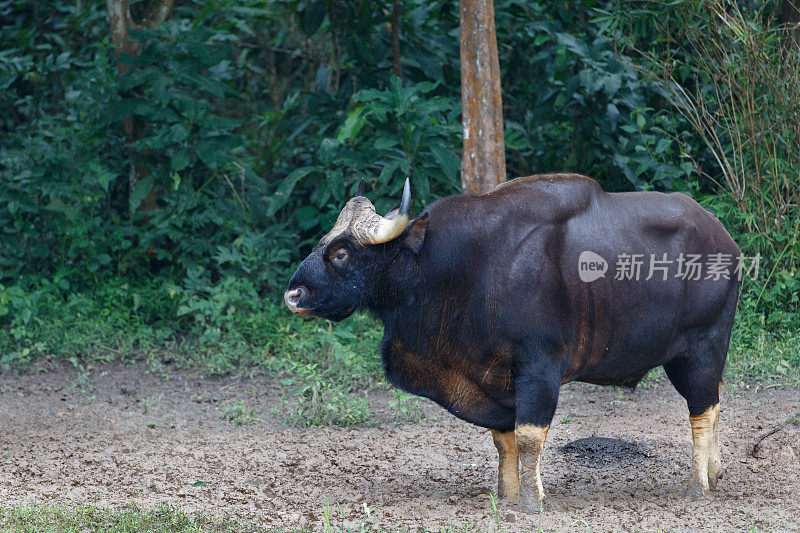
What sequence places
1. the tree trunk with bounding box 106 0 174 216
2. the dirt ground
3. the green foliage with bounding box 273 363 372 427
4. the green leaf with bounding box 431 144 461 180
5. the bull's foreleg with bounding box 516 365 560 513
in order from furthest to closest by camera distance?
the tree trunk with bounding box 106 0 174 216 → the green leaf with bounding box 431 144 461 180 → the green foliage with bounding box 273 363 372 427 → the dirt ground → the bull's foreleg with bounding box 516 365 560 513

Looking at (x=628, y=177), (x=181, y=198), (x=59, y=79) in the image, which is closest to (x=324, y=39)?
(x=59, y=79)

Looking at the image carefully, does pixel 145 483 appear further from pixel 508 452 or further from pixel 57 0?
pixel 57 0

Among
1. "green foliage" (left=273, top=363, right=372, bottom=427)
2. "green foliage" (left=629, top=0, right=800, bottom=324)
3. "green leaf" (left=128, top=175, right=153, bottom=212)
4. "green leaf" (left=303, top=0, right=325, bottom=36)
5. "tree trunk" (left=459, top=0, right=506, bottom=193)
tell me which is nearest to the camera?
"green foliage" (left=273, top=363, right=372, bottom=427)

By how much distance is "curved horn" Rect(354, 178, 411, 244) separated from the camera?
4.18m

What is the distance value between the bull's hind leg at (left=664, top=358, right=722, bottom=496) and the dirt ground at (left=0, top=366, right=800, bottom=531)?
140mm

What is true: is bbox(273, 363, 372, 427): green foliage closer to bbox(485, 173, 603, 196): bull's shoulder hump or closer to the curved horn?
the curved horn

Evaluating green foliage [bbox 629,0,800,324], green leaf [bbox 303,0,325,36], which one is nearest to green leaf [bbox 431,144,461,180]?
green foliage [bbox 629,0,800,324]

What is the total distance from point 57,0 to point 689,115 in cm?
711

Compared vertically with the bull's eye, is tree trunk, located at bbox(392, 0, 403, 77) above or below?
above

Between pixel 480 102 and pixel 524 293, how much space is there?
2.97 m

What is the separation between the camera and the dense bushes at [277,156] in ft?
24.3

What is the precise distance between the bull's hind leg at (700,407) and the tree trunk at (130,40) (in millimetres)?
5327

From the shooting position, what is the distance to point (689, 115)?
24.5 feet

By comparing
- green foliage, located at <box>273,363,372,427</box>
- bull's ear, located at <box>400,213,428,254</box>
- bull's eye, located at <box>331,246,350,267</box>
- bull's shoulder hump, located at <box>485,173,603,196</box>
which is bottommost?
green foliage, located at <box>273,363,372,427</box>
